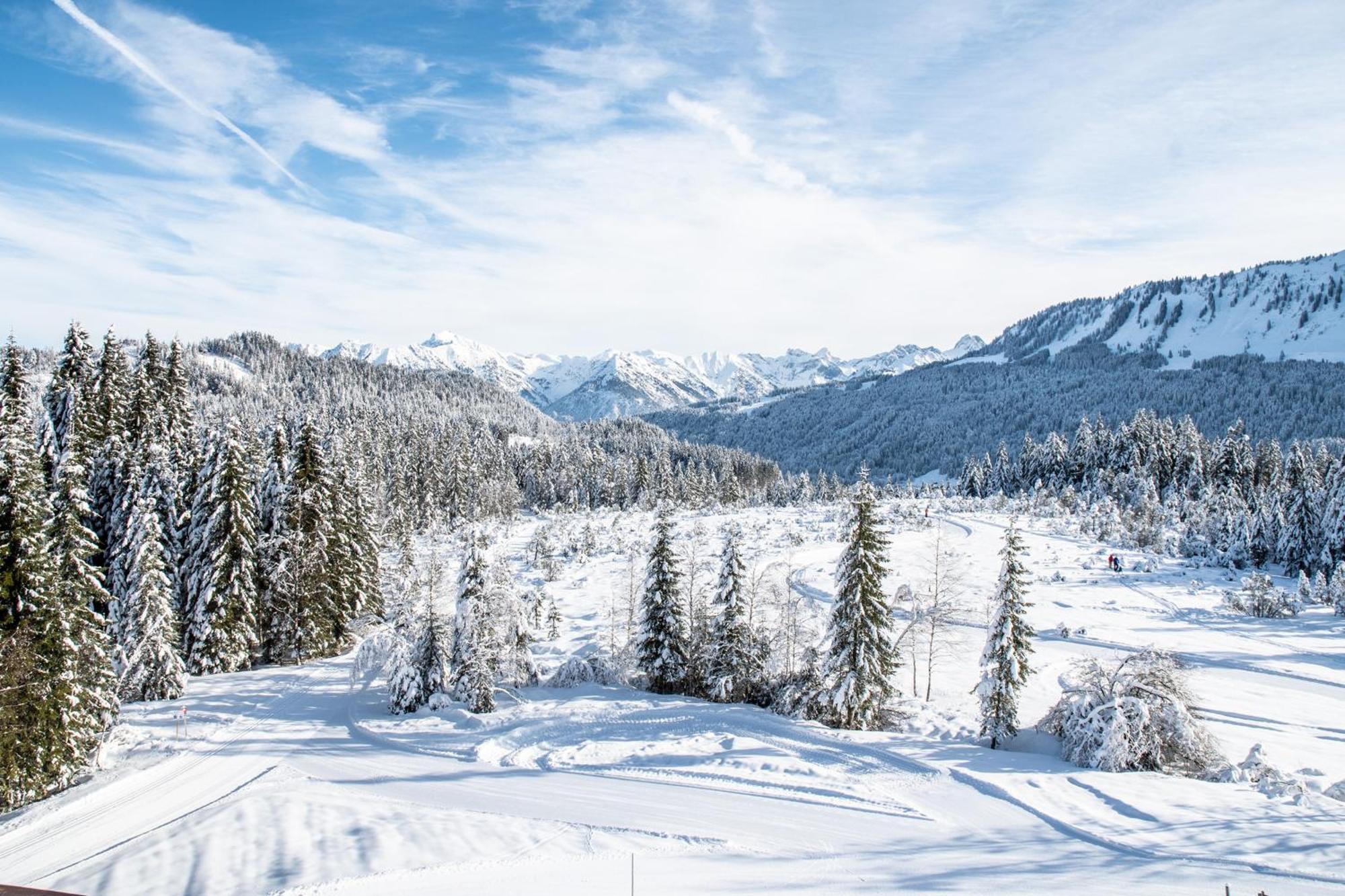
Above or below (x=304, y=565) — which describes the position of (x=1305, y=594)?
below

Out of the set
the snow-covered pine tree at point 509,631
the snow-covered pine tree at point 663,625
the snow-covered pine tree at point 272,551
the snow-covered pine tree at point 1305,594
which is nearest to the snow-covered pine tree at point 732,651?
the snow-covered pine tree at point 663,625

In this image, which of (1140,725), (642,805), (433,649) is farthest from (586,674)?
(1140,725)

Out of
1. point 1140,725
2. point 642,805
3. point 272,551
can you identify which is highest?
point 272,551

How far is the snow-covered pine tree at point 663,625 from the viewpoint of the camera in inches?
1098

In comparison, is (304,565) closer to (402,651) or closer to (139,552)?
(139,552)

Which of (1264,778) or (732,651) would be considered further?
(732,651)

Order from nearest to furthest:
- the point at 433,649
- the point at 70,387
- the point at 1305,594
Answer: the point at 433,649
the point at 70,387
the point at 1305,594

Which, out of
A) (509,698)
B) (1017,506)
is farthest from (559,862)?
(1017,506)

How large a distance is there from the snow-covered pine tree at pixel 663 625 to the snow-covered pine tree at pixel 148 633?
18693 mm

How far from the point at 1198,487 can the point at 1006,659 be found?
8349 centimetres

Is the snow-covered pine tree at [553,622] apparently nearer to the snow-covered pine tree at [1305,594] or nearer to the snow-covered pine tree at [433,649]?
the snow-covered pine tree at [433,649]

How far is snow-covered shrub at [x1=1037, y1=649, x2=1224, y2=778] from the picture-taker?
18359 millimetres

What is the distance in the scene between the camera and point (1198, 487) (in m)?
84.0

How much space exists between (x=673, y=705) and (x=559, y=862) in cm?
1121
